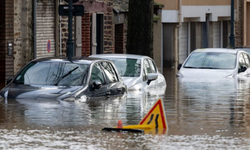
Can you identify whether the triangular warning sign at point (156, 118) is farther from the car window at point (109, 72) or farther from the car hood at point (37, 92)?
the car window at point (109, 72)

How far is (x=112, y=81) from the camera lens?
16953 millimetres

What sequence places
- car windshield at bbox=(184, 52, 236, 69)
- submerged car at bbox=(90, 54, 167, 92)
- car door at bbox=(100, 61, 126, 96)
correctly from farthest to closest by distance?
1. car windshield at bbox=(184, 52, 236, 69)
2. submerged car at bbox=(90, 54, 167, 92)
3. car door at bbox=(100, 61, 126, 96)

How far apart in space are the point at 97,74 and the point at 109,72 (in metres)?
0.62

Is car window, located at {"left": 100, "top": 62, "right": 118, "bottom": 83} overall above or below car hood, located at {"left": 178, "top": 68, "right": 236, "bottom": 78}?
above

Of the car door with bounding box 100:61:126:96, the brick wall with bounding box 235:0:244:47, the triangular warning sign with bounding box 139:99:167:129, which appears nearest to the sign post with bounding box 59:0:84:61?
the car door with bounding box 100:61:126:96

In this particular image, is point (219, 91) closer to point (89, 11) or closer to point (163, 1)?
point (89, 11)

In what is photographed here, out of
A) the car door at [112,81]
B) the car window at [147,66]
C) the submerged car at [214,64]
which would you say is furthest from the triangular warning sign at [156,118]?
the submerged car at [214,64]

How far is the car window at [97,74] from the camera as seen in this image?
16.2 m

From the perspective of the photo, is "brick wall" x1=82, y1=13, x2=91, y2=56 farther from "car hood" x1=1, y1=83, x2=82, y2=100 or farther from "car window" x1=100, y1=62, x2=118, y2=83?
"car hood" x1=1, y1=83, x2=82, y2=100

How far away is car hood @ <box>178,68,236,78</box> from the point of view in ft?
81.1

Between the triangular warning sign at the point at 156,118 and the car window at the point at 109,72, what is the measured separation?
164 inches

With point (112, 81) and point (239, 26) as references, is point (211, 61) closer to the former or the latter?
point (112, 81)

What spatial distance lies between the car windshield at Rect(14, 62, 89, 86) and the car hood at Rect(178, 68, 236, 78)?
8.90m

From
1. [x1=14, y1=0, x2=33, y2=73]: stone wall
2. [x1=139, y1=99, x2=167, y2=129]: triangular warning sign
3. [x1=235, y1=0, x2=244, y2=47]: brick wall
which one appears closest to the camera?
[x1=139, y1=99, x2=167, y2=129]: triangular warning sign
